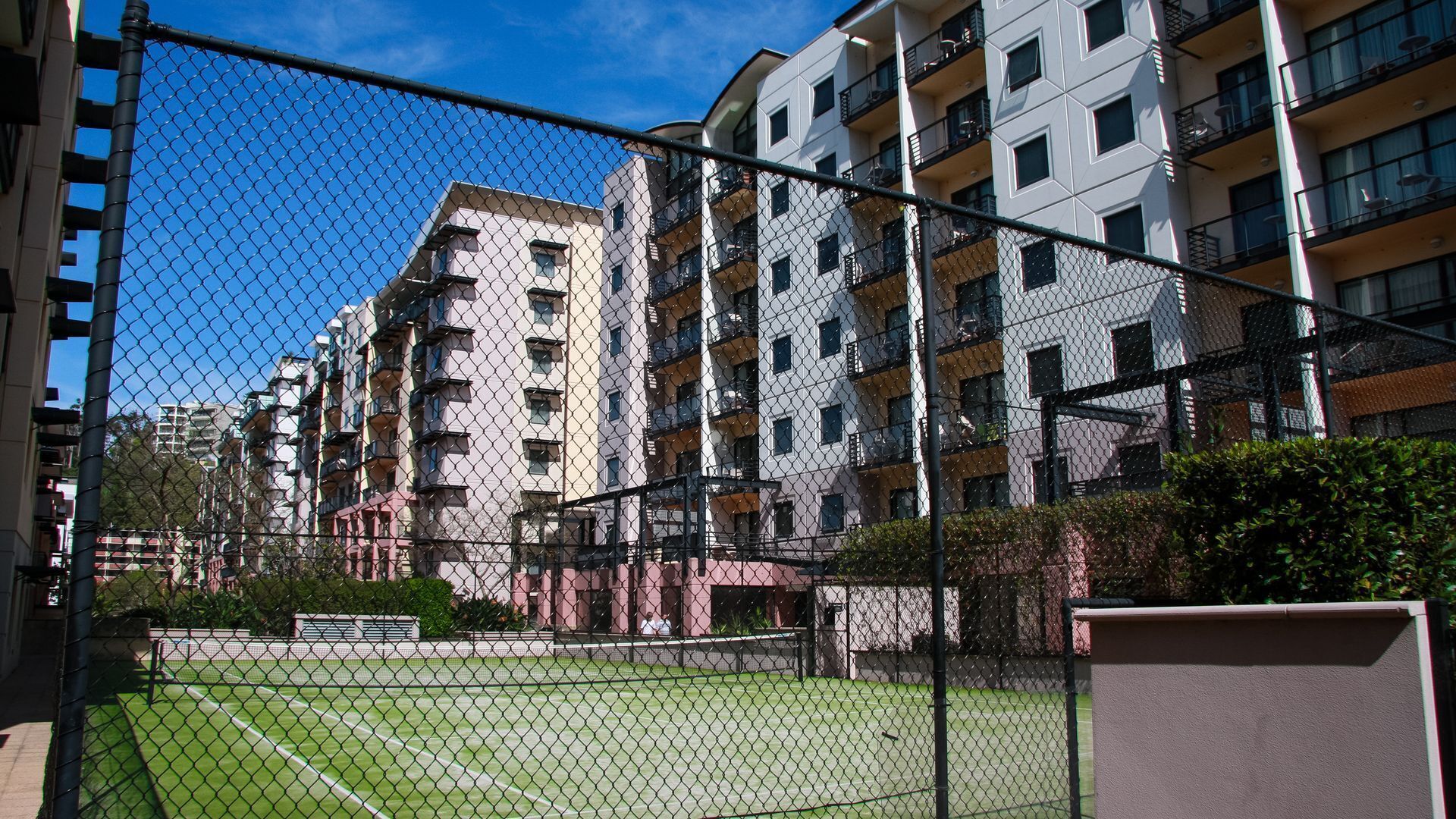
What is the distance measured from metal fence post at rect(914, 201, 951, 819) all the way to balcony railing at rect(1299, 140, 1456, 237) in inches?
730

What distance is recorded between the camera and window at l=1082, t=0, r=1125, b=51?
24531 millimetres

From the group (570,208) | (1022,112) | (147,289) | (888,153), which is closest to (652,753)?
(570,208)

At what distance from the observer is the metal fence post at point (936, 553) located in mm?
4504

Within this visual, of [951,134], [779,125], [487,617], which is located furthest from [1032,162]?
[487,617]

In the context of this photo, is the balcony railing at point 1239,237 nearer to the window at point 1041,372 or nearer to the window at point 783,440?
the window at point 1041,372

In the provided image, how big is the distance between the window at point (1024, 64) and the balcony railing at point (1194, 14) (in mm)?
3573

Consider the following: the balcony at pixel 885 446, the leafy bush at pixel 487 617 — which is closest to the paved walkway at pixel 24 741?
the leafy bush at pixel 487 617

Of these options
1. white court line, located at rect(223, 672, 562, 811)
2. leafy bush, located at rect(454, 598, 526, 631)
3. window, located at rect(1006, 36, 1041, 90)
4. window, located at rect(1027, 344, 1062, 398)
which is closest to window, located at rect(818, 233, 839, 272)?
window, located at rect(1027, 344, 1062, 398)

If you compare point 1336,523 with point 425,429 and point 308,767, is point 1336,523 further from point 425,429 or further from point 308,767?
point 308,767

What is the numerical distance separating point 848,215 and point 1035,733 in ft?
71.9

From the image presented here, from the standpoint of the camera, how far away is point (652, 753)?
1018 cm

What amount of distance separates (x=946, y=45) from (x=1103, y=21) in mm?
5216

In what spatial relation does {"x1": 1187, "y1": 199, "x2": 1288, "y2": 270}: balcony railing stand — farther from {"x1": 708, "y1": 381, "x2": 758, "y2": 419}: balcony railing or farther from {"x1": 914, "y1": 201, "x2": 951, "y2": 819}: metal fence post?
{"x1": 914, "y1": 201, "x2": 951, "y2": 819}: metal fence post

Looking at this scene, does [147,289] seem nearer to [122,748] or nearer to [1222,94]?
[122,748]
